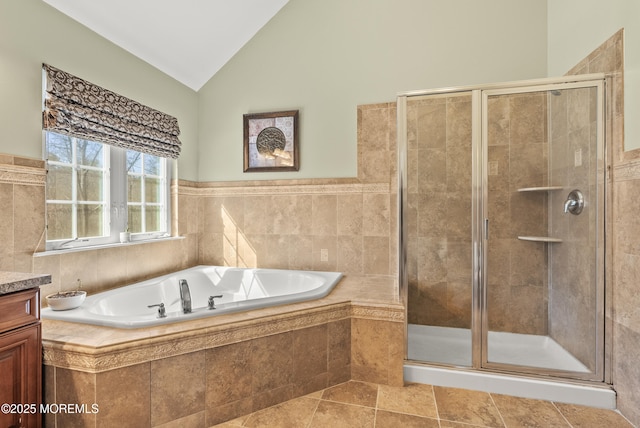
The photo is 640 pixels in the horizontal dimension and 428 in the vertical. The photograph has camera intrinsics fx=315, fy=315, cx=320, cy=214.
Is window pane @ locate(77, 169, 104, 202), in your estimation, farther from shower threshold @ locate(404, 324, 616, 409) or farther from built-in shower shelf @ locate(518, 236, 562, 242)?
built-in shower shelf @ locate(518, 236, 562, 242)

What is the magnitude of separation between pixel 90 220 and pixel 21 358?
1133 mm

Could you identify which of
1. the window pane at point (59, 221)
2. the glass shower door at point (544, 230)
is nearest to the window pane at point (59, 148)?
the window pane at point (59, 221)

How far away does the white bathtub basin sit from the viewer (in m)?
1.62

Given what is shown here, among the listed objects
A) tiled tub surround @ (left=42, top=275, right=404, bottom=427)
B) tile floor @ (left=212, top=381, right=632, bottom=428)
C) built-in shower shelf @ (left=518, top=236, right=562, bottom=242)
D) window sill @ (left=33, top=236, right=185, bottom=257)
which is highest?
built-in shower shelf @ (left=518, top=236, right=562, bottom=242)

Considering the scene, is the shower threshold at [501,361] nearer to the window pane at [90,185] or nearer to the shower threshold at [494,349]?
the shower threshold at [494,349]

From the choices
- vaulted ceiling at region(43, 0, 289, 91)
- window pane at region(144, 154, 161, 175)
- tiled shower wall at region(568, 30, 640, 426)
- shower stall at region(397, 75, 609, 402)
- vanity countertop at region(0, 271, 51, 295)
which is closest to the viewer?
vanity countertop at region(0, 271, 51, 295)

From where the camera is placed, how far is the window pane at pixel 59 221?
1.92m

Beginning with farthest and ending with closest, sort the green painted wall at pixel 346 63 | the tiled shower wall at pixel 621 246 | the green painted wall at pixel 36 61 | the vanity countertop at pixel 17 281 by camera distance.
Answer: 1. the green painted wall at pixel 346 63
2. the green painted wall at pixel 36 61
3. the tiled shower wall at pixel 621 246
4. the vanity countertop at pixel 17 281

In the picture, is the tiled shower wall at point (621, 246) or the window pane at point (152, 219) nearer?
the tiled shower wall at point (621, 246)

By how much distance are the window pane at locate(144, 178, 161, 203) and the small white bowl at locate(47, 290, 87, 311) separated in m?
1.07

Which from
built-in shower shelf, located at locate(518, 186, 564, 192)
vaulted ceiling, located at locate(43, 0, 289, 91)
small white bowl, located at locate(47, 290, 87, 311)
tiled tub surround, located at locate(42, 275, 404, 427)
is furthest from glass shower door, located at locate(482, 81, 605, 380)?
small white bowl, located at locate(47, 290, 87, 311)

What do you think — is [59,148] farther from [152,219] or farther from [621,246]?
[621,246]

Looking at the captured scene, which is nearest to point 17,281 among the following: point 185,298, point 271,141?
point 185,298

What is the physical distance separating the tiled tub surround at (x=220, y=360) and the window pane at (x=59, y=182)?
80 centimetres
